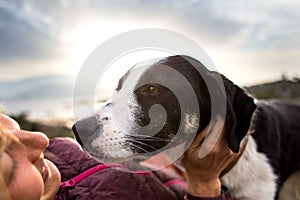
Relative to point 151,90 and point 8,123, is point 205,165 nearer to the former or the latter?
point 151,90

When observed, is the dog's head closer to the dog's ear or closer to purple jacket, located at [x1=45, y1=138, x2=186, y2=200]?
the dog's ear

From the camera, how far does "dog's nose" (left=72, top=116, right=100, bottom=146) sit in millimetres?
2432

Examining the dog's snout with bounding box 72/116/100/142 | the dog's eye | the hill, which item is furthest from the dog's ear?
the hill

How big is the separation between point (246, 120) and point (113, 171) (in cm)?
101

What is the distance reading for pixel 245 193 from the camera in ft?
11.0

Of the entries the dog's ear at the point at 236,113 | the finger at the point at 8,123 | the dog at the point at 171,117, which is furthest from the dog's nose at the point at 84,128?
the dog's ear at the point at 236,113

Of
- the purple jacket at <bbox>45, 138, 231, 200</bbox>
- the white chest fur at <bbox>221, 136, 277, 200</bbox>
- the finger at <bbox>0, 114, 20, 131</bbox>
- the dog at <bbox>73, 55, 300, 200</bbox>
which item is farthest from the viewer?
the white chest fur at <bbox>221, 136, 277, 200</bbox>

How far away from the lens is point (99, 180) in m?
2.51

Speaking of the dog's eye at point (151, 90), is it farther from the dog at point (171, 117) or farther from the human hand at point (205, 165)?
the human hand at point (205, 165)

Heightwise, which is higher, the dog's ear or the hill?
the dog's ear

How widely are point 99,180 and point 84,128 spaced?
0.33 meters

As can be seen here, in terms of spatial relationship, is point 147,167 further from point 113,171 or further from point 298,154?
point 298,154

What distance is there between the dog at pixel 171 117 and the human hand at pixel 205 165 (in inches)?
2.5

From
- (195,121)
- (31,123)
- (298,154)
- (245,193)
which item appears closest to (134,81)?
(195,121)
